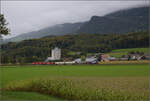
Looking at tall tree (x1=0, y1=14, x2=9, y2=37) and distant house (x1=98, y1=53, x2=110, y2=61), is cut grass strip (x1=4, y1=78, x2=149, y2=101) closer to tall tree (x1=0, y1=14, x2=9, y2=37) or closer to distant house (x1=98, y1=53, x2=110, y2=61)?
tall tree (x1=0, y1=14, x2=9, y2=37)

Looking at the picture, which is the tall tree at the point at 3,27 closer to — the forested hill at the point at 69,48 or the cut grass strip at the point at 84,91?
the cut grass strip at the point at 84,91

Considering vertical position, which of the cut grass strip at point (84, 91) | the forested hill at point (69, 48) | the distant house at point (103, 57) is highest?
the forested hill at point (69, 48)

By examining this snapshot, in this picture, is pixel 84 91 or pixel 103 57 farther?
pixel 103 57

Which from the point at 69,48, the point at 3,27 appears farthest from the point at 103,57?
the point at 3,27

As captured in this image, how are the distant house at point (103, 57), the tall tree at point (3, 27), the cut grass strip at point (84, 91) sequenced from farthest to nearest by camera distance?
1. the distant house at point (103, 57)
2. the tall tree at point (3, 27)
3. the cut grass strip at point (84, 91)

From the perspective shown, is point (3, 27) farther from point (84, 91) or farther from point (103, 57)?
point (103, 57)

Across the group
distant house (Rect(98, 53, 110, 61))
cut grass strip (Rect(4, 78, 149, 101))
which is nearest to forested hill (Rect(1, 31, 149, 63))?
distant house (Rect(98, 53, 110, 61))

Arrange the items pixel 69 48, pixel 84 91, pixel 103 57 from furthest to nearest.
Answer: pixel 69 48 → pixel 103 57 → pixel 84 91

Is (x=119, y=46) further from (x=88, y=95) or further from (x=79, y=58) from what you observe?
(x=88, y=95)

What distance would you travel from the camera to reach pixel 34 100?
44.1 ft

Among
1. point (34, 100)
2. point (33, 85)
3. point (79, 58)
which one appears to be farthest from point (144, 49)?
point (34, 100)

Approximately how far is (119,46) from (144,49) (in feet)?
35.8

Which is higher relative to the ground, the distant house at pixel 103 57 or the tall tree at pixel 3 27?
the tall tree at pixel 3 27

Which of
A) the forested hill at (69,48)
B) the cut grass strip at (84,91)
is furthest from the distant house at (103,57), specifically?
the cut grass strip at (84,91)
